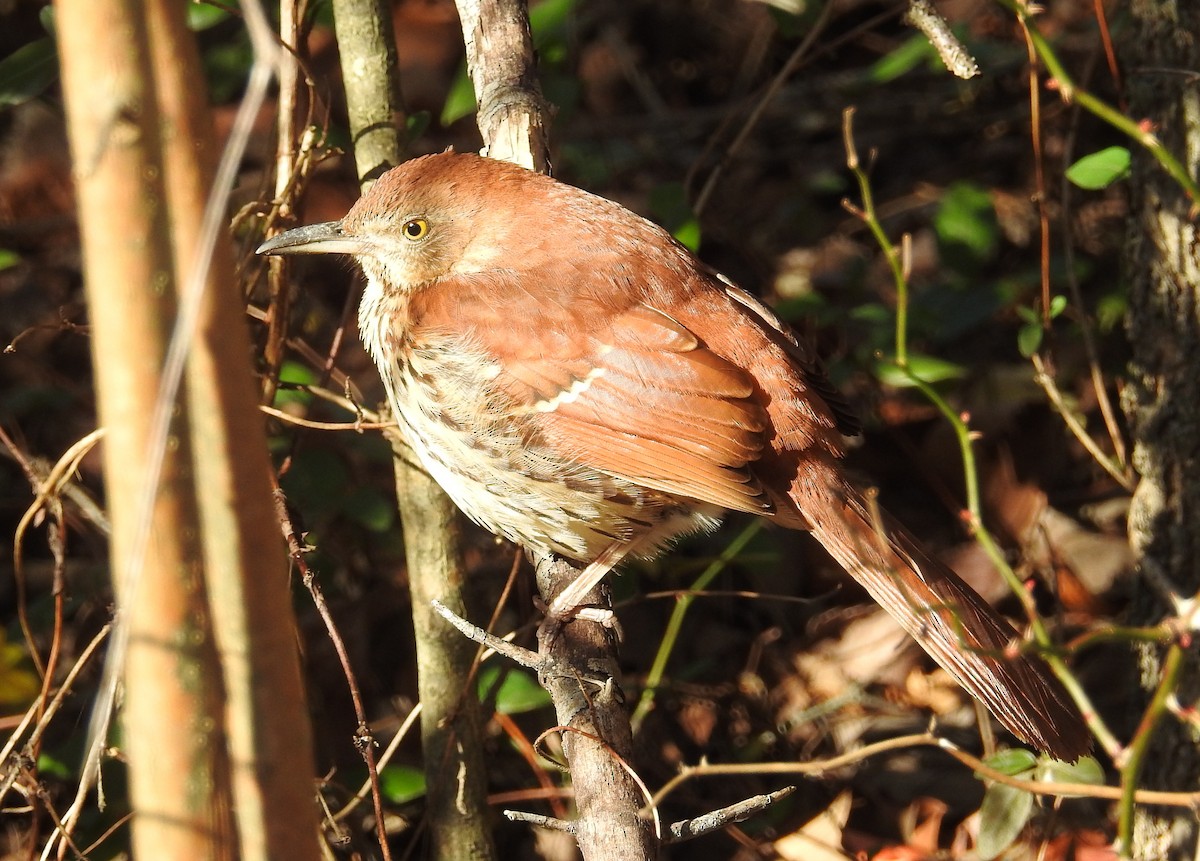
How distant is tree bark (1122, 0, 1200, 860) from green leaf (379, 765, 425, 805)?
184 centimetres

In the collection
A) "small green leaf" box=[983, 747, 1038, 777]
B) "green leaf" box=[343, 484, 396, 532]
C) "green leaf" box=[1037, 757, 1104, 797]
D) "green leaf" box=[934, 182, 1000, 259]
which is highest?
"green leaf" box=[934, 182, 1000, 259]

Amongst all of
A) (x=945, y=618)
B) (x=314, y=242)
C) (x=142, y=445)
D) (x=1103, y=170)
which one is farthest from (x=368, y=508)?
(x=1103, y=170)

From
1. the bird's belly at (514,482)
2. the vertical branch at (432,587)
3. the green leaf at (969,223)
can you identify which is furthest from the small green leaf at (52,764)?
the green leaf at (969,223)

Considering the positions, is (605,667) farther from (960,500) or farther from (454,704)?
(960,500)

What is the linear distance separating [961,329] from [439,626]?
6.06ft

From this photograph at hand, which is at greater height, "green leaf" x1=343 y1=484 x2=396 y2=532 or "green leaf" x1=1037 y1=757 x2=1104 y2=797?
"green leaf" x1=343 y1=484 x2=396 y2=532

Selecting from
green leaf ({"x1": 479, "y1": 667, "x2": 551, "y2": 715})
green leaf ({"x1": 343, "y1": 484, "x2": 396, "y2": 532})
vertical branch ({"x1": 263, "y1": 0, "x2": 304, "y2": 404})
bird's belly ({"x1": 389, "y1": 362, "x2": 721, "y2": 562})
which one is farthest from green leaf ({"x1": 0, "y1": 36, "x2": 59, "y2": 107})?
green leaf ({"x1": 479, "y1": 667, "x2": 551, "y2": 715})

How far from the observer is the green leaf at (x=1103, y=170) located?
10.3ft

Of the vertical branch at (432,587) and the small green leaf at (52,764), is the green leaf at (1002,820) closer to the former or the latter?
the vertical branch at (432,587)

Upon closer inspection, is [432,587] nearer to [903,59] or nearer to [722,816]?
[722,816]

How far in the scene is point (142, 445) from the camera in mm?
1390

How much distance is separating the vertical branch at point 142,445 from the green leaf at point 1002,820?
1.91 metres

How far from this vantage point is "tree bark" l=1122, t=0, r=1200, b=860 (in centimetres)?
312

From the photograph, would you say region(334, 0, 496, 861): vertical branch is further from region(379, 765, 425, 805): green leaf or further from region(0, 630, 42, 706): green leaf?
region(0, 630, 42, 706): green leaf
